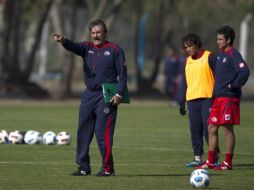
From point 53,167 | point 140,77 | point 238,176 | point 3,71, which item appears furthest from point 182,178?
point 140,77

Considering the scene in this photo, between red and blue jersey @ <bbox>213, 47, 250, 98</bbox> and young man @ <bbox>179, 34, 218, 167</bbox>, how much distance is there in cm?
69

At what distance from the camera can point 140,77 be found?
47844 mm

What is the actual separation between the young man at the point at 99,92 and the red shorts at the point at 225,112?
2075 mm

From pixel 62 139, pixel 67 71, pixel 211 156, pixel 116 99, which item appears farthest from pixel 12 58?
pixel 116 99

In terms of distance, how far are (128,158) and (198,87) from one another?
6.50 feet

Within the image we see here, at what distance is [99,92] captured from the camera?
49.1 ft

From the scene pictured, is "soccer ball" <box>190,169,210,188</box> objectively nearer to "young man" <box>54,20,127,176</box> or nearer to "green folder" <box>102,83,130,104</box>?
"young man" <box>54,20,127,176</box>

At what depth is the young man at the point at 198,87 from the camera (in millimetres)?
17156

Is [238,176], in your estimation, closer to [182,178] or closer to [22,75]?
[182,178]

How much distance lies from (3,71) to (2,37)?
137cm

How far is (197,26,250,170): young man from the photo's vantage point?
16250 millimetres

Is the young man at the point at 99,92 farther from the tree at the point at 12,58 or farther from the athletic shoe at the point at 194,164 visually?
the tree at the point at 12,58

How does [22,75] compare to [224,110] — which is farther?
[22,75]

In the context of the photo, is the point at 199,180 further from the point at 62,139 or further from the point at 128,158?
the point at 62,139
